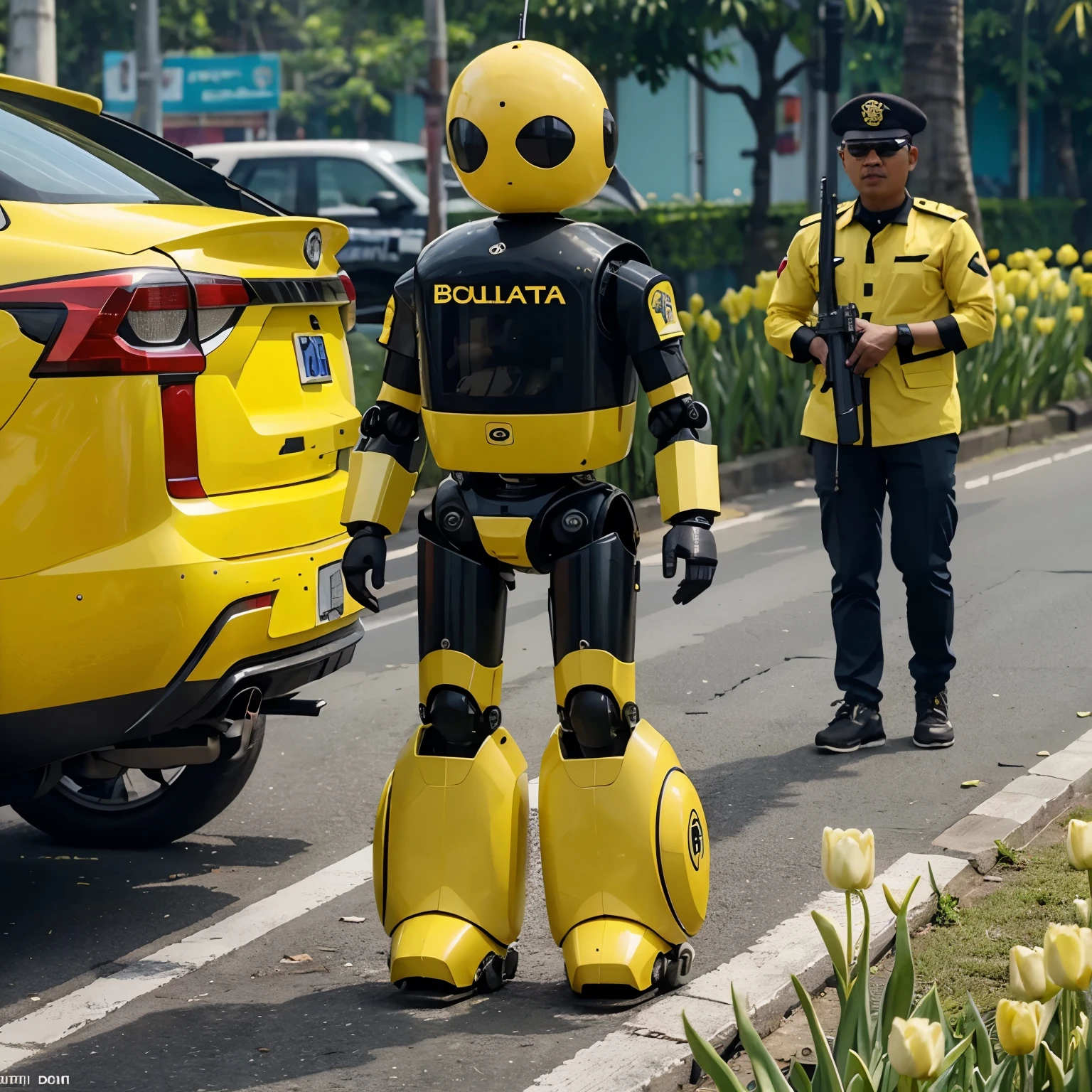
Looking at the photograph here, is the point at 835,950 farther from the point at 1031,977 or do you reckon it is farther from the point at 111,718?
the point at 111,718

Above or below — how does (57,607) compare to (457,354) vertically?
below

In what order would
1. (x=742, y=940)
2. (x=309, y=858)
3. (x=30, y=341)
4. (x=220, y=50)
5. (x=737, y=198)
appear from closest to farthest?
(x=30, y=341)
(x=742, y=940)
(x=309, y=858)
(x=737, y=198)
(x=220, y=50)

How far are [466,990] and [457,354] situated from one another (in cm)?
136

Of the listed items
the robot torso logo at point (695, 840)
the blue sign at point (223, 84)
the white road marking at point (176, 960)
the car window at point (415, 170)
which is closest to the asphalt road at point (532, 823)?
the white road marking at point (176, 960)

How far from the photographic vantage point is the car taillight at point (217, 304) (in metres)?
4.04

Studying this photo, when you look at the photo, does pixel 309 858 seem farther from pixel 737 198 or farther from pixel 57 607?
pixel 737 198

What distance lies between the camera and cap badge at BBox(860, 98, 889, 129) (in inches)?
216

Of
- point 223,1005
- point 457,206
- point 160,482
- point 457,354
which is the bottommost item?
point 223,1005

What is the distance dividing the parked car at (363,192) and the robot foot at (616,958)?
12.2 meters

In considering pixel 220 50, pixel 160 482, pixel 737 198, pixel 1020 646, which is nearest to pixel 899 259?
pixel 1020 646

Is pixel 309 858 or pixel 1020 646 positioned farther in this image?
pixel 1020 646

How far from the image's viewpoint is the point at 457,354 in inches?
152

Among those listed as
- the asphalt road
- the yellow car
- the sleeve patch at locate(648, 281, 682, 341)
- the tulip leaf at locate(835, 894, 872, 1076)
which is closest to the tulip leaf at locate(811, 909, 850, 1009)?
the tulip leaf at locate(835, 894, 872, 1076)

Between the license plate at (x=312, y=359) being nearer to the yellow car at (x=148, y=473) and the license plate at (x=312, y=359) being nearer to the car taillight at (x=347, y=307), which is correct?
the yellow car at (x=148, y=473)
